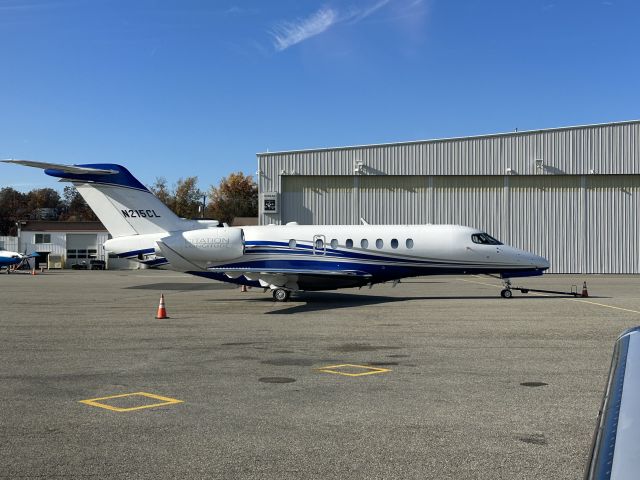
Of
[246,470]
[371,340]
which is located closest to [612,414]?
[246,470]

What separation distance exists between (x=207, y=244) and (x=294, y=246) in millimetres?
3303

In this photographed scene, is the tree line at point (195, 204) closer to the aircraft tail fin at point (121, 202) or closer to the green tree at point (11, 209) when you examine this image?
the green tree at point (11, 209)

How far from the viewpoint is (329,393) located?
29.0 ft

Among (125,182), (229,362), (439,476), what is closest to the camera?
(439,476)

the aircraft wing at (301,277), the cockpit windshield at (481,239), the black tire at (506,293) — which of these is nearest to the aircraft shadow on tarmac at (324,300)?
the black tire at (506,293)

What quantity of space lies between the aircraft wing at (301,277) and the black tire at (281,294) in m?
0.18

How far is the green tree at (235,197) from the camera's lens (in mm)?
103938

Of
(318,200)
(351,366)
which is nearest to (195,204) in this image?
(318,200)

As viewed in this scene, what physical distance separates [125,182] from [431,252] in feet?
37.6

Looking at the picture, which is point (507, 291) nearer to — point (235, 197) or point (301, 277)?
point (301, 277)

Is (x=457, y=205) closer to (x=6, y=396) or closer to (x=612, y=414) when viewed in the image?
(x=6, y=396)

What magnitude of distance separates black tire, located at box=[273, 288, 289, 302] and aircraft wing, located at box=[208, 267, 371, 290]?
0.18 metres

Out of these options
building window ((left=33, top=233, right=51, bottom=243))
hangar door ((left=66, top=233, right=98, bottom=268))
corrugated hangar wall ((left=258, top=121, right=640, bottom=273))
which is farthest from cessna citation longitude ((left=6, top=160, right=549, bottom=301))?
building window ((left=33, top=233, right=51, bottom=243))

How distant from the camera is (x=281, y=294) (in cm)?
2378
